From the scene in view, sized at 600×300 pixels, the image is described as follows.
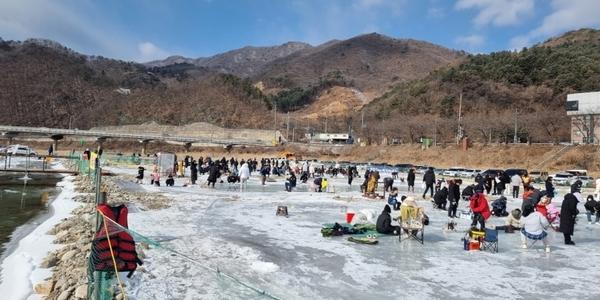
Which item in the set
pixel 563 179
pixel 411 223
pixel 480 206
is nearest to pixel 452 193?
pixel 480 206

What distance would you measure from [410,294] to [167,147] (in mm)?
87274

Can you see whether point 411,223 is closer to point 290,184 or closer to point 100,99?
point 290,184

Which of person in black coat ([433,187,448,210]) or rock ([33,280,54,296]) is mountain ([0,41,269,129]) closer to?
person in black coat ([433,187,448,210])

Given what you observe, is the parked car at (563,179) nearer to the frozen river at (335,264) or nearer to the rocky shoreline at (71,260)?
the frozen river at (335,264)

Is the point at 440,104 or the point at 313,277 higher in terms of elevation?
→ the point at 440,104

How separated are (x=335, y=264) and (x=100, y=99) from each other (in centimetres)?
15972

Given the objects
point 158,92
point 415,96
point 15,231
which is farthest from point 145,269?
point 158,92

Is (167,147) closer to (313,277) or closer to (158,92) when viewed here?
(158,92)

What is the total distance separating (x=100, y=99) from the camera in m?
154

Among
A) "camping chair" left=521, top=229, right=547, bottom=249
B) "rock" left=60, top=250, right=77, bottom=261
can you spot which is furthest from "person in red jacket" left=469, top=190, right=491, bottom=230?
"rock" left=60, top=250, right=77, bottom=261

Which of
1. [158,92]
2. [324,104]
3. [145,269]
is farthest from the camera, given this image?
[324,104]

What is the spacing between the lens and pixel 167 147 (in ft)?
297

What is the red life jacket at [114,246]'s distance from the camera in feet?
19.9

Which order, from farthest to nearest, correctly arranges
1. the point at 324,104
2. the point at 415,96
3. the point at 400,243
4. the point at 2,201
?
the point at 324,104
the point at 415,96
the point at 2,201
the point at 400,243
